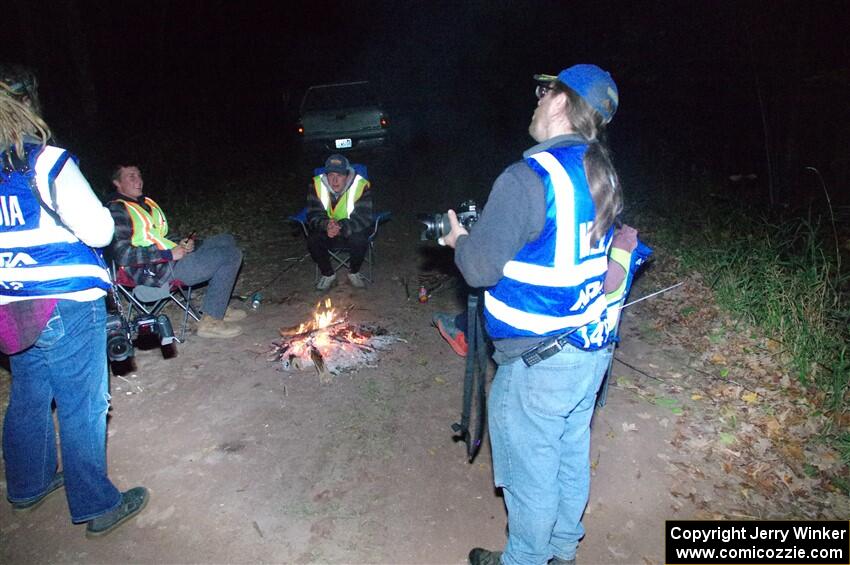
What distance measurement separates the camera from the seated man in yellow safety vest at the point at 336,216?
19.1 feet

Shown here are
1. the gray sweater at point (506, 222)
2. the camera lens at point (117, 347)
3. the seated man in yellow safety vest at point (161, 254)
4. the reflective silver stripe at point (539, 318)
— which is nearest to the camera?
the gray sweater at point (506, 222)

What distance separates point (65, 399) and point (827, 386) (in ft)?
15.0

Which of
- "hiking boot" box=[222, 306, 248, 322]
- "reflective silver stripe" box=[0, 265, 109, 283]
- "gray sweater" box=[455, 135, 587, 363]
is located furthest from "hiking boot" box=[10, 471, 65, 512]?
"gray sweater" box=[455, 135, 587, 363]

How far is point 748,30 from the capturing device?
7.26m

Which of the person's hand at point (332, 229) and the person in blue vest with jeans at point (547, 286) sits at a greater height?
the person in blue vest with jeans at point (547, 286)

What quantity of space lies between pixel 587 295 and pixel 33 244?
89.2 inches

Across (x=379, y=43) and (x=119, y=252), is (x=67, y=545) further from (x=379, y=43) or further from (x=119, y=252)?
(x=379, y=43)

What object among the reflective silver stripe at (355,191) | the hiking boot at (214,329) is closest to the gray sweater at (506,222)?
the hiking boot at (214,329)

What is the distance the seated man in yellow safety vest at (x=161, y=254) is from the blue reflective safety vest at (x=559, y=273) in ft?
11.1

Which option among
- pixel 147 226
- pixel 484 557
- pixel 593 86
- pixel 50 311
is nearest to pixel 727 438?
pixel 484 557

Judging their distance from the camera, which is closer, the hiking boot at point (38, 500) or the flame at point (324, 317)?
the hiking boot at point (38, 500)

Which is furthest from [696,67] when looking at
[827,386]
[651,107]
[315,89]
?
[315,89]

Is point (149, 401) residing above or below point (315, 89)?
below

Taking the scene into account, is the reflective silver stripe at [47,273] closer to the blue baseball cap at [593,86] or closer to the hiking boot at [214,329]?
the blue baseball cap at [593,86]
